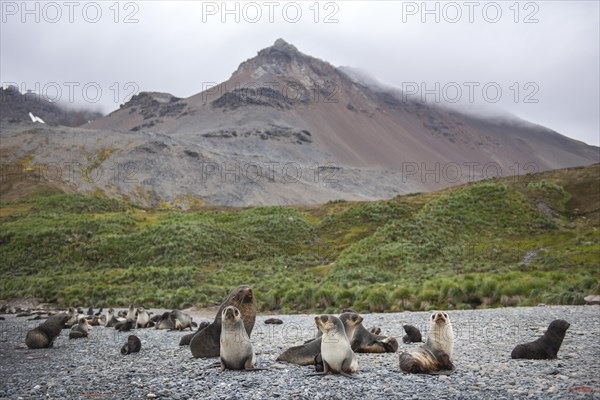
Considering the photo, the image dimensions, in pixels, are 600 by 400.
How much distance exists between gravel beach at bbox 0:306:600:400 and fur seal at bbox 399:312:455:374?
23cm

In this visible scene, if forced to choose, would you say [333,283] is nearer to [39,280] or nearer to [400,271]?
[400,271]

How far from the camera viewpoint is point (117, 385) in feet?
27.0

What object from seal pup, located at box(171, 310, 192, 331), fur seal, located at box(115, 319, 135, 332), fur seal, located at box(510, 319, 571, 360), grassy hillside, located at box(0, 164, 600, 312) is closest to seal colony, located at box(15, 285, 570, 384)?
fur seal, located at box(510, 319, 571, 360)

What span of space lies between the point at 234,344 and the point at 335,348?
6.15 feet

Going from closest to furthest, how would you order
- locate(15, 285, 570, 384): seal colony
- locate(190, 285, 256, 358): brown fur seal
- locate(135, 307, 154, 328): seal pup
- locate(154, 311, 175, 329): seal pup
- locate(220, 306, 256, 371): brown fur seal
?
locate(15, 285, 570, 384): seal colony
locate(220, 306, 256, 371): brown fur seal
locate(190, 285, 256, 358): brown fur seal
locate(154, 311, 175, 329): seal pup
locate(135, 307, 154, 328): seal pup

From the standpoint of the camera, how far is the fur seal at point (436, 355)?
8.52 metres

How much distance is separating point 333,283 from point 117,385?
22737 millimetres

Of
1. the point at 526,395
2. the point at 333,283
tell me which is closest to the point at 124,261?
the point at 333,283

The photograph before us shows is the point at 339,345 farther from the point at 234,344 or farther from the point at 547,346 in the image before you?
the point at 547,346

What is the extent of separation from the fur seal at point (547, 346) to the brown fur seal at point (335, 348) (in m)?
3.56

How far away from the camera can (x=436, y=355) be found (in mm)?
8648

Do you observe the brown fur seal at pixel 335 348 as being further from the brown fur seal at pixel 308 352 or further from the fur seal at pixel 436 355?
the fur seal at pixel 436 355

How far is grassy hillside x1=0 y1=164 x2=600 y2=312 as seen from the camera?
24422 millimetres

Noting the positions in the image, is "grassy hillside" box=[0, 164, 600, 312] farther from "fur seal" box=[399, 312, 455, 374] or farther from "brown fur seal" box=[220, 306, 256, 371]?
"brown fur seal" box=[220, 306, 256, 371]
